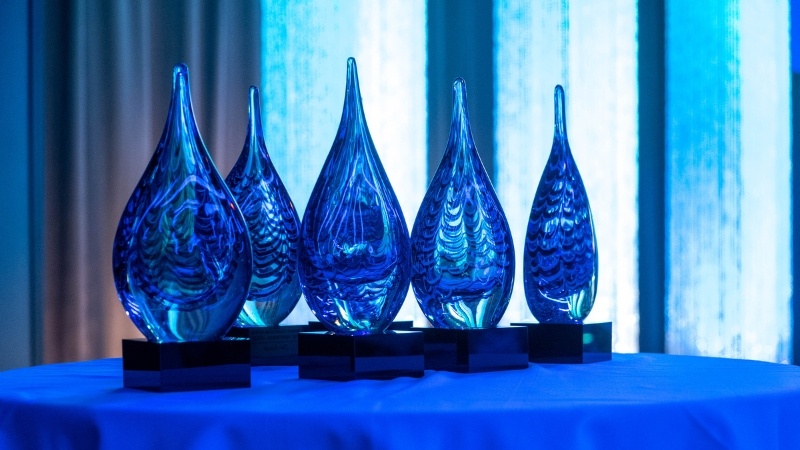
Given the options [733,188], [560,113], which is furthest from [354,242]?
[733,188]

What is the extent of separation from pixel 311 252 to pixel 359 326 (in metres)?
0.11

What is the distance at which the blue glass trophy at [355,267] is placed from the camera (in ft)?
3.40

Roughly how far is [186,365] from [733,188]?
3555 mm

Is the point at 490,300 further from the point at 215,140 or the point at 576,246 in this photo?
the point at 215,140

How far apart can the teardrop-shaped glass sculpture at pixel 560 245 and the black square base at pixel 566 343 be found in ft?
0.16

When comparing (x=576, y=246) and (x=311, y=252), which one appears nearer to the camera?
(x=311, y=252)

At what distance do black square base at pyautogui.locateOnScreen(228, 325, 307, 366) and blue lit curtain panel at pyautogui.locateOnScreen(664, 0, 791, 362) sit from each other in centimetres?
312

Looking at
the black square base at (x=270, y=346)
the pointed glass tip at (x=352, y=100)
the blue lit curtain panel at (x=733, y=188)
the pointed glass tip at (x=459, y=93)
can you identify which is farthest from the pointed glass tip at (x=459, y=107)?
the blue lit curtain panel at (x=733, y=188)

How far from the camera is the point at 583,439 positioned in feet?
2.59

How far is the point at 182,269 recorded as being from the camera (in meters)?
0.96

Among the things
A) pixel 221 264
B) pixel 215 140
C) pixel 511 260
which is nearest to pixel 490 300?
pixel 511 260

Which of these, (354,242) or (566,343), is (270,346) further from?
(566,343)

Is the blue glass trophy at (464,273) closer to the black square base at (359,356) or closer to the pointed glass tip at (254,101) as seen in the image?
the black square base at (359,356)

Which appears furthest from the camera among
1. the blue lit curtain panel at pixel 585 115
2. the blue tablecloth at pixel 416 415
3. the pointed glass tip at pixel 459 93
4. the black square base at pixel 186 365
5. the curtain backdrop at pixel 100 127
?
the blue lit curtain panel at pixel 585 115
